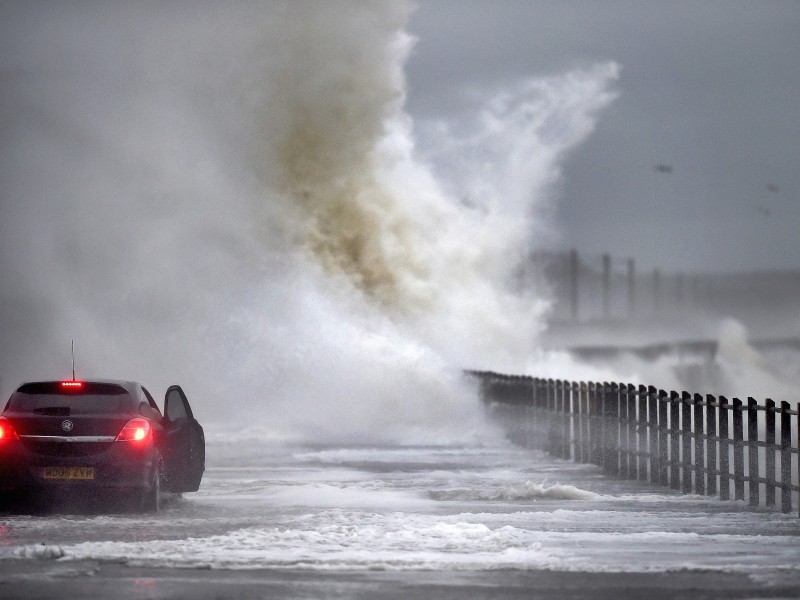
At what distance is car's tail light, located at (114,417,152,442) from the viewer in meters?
17.2

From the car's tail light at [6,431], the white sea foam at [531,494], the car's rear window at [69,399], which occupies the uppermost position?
the car's rear window at [69,399]

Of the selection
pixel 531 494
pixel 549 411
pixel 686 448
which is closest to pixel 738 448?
pixel 686 448

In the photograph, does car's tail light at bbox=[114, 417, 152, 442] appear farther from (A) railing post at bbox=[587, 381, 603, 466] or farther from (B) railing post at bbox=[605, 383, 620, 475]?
(A) railing post at bbox=[587, 381, 603, 466]

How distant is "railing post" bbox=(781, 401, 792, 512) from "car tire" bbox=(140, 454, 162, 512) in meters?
6.30

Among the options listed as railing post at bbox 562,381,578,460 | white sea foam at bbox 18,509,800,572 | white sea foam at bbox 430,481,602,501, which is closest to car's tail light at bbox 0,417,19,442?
white sea foam at bbox 18,509,800,572

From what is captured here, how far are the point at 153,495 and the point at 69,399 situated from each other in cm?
127

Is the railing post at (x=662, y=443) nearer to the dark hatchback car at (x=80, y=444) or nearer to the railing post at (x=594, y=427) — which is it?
the railing post at (x=594, y=427)

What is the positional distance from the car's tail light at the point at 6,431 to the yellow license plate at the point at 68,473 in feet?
1.49

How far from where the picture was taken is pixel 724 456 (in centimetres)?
1964

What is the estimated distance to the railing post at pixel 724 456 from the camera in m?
19.6

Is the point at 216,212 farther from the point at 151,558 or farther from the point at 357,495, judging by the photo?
the point at 151,558

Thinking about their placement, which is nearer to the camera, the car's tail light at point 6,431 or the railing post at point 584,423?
the car's tail light at point 6,431

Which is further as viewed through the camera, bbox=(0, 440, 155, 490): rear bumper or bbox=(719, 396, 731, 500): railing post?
bbox=(719, 396, 731, 500): railing post

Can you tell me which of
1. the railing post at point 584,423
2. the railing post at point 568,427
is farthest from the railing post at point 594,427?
the railing post at point 568,427
